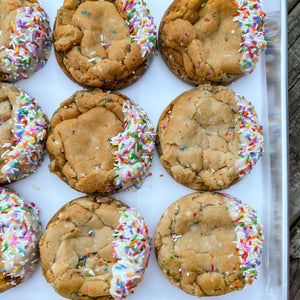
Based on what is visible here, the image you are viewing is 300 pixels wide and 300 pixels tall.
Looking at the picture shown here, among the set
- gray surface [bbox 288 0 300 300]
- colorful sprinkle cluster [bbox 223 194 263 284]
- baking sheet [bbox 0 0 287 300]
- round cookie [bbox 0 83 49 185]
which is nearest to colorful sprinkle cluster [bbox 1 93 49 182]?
round cookie [bbox 0 83 49 185]

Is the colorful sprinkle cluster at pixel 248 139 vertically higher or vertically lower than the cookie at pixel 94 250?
higher

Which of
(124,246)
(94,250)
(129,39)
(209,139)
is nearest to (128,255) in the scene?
(124,246)

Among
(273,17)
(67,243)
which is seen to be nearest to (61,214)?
(67,243)

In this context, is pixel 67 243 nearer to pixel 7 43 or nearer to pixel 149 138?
pixel 149 138

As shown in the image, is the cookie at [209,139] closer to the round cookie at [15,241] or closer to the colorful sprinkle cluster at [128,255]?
the colorful sprinkle cluster at [128,255]

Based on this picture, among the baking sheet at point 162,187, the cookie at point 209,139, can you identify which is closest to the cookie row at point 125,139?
the cookie at point 209,139

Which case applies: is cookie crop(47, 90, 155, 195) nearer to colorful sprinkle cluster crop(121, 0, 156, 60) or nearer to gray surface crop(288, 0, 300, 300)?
colorful sprinkle cluster crop(121, 0, 156, 60)

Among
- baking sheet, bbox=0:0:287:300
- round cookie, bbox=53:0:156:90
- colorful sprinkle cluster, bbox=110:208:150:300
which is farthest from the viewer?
baking sheet, bbox=0:0:287:300
